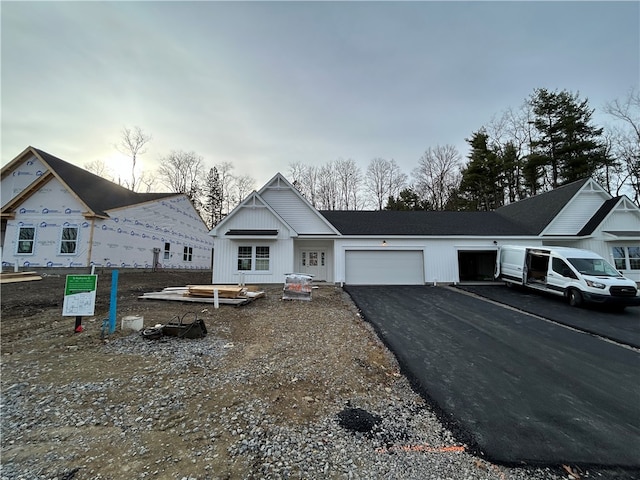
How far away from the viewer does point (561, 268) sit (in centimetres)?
1027

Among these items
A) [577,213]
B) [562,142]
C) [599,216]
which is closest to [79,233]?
[577,213]

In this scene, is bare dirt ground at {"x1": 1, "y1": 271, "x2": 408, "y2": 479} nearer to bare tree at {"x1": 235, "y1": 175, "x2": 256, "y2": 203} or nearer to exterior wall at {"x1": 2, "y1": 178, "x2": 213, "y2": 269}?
exterior wall at {"x1": 2, "y1": 178, "x2": 213, "y2": 269}

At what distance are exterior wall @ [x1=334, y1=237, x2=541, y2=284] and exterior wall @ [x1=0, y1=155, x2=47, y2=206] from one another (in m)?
19.5

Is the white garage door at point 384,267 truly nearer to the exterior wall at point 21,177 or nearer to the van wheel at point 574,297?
the van wheel at point 574,297

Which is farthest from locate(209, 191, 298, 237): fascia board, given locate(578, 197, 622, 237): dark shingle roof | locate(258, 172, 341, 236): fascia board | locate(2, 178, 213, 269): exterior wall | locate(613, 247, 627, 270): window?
locate(613, 247, 627, 270): window

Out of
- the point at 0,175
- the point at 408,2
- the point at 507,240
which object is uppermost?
the point at 408,2

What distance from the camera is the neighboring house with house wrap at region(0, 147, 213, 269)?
1448cm

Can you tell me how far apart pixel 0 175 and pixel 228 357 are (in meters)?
22.2

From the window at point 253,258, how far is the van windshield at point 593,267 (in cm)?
1336

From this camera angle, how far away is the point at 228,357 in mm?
4758

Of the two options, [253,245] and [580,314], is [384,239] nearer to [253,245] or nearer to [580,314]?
[253,245]

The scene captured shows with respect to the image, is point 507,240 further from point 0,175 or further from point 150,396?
point 0,175

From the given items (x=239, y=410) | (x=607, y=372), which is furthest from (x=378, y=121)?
(x=239, y=410)

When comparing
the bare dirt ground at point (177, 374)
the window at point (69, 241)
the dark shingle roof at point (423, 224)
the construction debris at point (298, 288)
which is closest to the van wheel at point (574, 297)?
the dark shingle roof at point (423, 224)
